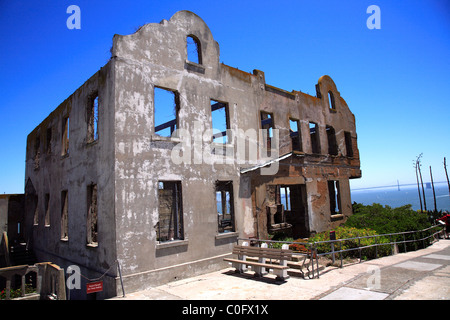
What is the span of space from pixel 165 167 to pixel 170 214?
1759mm

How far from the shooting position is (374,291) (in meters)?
6.52

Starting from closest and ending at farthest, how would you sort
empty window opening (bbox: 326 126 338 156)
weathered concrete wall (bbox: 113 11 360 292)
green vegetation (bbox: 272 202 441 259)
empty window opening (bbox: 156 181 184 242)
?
weathered concrete wall (bbox: 113 11 360 292)
empty window opening (bbox: 156 181 184 242)
green vegetation (bbox: 272 202 441 259)
empty window opening (bbox: 326 126 338 156)

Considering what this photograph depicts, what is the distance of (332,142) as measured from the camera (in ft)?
56.9

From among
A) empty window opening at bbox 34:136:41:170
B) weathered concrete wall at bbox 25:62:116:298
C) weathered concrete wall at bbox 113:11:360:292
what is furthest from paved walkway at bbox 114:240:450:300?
empty window opening at bbox 34:136:41:170

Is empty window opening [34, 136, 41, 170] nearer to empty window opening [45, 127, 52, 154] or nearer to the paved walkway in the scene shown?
empty window opening [45, 127, 52, 154]

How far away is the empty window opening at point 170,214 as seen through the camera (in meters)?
9.45

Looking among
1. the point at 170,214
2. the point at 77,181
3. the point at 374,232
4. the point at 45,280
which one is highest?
the point at 77,181

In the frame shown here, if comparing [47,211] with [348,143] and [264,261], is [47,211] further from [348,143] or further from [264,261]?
[348,143]

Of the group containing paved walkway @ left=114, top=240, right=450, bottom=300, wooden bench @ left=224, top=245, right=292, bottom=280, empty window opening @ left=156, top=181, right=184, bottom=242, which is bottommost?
paved walkway @ left=114, top=240, right=450, bottom=300

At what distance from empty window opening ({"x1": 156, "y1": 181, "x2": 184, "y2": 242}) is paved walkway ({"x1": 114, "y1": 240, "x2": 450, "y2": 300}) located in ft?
5.07

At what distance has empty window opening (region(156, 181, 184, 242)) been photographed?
9445 millimetres

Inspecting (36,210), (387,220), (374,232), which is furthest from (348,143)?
(36,210)

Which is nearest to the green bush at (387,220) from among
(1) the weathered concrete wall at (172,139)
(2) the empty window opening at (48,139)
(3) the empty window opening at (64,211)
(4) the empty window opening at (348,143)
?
(1) the weathered concrete wall at (172,139)
